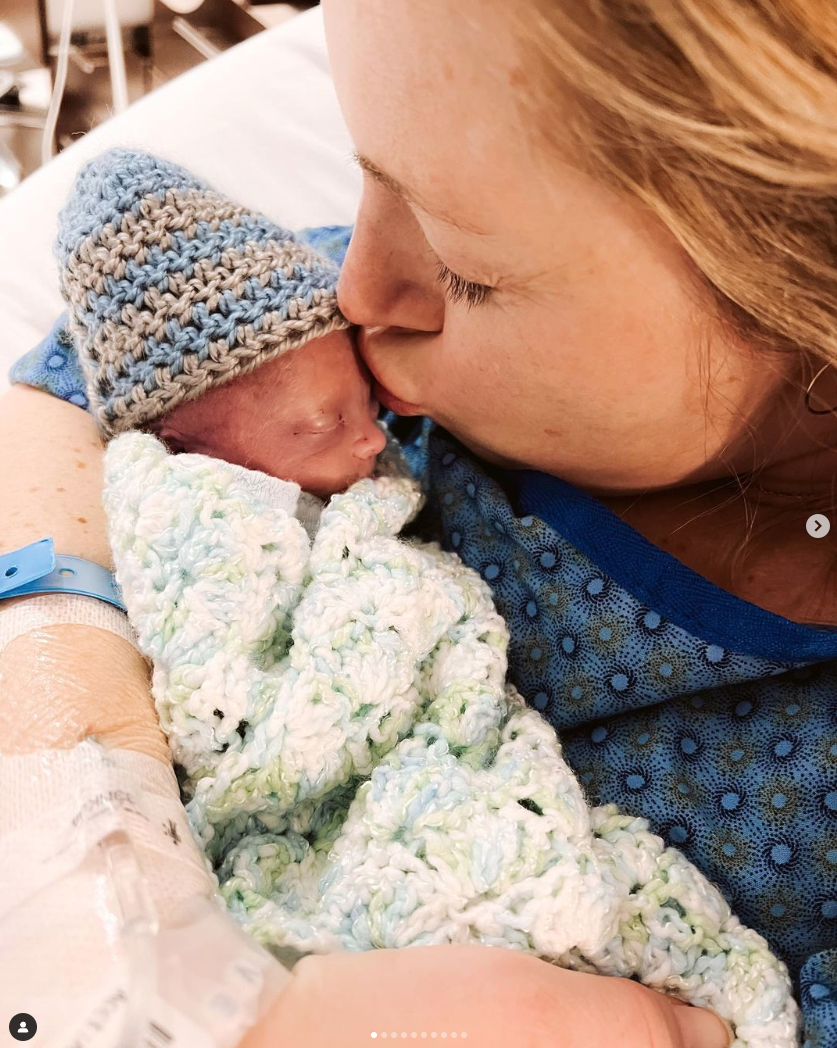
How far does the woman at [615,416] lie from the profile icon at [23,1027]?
12cm

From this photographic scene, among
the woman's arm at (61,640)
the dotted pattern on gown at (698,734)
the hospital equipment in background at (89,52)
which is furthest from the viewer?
the hospital equipment in background at (89,52)

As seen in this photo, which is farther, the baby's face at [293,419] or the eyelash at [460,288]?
the baby's face at [293,419]

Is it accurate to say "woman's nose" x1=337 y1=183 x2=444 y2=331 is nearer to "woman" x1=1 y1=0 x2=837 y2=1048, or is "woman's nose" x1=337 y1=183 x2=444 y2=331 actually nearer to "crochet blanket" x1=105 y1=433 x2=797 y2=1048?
"woman" x1=1 y1=0 x2=837 y2=1048

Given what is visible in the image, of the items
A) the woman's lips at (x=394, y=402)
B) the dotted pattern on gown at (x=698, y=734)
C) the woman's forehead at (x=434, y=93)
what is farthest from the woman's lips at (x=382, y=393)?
the woman's forehead at (x=434, y=93)

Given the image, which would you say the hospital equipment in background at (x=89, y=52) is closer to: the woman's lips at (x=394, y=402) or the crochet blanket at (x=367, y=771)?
the woman's lips at (x=394, y=402)

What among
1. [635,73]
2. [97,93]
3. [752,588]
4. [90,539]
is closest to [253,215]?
[90,539]

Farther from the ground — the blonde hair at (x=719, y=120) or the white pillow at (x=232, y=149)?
the blonde hair at (x=719, y=120)

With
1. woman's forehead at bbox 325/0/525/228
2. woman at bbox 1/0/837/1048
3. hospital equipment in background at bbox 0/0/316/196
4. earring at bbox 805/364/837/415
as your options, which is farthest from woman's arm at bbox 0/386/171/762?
hospital equipment in background at bbox 0/0/316/196

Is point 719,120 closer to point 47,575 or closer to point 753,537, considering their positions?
point 753,537

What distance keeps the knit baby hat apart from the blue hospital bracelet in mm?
135

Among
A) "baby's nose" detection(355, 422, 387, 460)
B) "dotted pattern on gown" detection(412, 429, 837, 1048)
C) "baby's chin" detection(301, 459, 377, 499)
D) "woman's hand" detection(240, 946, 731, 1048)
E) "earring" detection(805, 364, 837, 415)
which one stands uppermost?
"earring" detection(805, 364, 837, 415)

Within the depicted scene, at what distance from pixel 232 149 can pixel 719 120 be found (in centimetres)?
93

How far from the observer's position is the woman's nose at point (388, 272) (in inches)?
27.9

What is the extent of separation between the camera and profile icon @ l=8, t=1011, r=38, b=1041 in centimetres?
48
